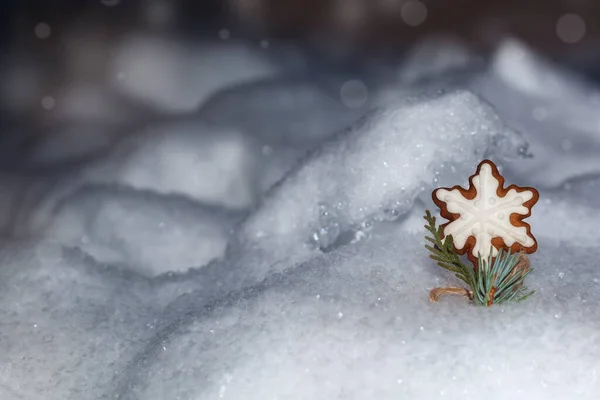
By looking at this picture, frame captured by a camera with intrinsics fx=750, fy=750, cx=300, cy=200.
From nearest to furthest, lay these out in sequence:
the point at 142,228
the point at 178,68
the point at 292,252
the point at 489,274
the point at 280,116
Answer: the point at 489,274, the point at 292,252, the point at 142,228, the point at 280,116, the point at 178,68

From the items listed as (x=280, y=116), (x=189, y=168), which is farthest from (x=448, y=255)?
(x=280, y=116)

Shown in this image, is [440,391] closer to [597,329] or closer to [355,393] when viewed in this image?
[355,393]

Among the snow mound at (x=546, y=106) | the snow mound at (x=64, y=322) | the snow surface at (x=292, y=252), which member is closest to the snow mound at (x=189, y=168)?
the snow surface at (x=292, y=252)

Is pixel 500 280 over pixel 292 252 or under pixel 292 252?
over

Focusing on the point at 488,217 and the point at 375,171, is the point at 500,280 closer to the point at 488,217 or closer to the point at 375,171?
the point at 488,217

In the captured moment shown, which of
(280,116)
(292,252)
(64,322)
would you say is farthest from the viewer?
(280,116)

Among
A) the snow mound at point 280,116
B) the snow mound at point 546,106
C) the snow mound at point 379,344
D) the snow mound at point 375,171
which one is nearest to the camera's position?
the snow mound at point 379,344

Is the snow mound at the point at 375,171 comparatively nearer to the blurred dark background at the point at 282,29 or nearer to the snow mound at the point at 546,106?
the snow mound at the point at 546,106

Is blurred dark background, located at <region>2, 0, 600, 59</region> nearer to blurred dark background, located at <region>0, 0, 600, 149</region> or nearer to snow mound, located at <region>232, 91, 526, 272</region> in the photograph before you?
blurred dark background, located at <region>0, 0, 600, 149</region>
